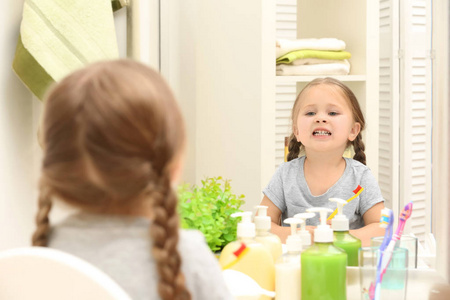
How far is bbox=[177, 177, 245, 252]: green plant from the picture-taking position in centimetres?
100

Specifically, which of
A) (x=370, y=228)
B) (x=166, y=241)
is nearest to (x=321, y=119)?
(x=370, y=228)

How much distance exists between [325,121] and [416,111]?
199mm

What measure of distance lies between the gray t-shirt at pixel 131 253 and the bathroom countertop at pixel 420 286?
15.1 inches

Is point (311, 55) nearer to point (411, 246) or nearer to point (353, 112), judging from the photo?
point (353, 112)

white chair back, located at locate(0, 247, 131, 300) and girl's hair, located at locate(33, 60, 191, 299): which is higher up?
girl's hair, located at locate(33, 60, 191, 299)

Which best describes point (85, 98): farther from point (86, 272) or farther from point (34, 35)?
point (34, 35)

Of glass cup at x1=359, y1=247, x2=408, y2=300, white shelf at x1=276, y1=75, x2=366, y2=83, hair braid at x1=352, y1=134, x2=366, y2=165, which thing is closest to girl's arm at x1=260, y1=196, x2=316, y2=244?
glass cup at x1=359, y1=247, x2=408, y2=300

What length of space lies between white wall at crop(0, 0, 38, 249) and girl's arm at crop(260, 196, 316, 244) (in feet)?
1.50

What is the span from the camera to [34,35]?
42.7 inches

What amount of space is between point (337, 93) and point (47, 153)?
75cm

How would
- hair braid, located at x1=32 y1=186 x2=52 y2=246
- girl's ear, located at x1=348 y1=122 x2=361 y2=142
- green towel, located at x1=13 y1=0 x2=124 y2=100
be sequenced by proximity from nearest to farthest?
hair braid, located at x1=32 y1=186 x2=52 y2=246 < green towel, located at x1=13 y1=0 x2=124 y2=100 < girl's ear, located at x1=348 y1=122 x2=361 y2=142

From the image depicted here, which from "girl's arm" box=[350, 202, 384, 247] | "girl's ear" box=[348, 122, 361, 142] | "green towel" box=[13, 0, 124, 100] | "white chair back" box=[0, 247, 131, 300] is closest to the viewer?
"white chair back" box=[0, 247, 131, 300]

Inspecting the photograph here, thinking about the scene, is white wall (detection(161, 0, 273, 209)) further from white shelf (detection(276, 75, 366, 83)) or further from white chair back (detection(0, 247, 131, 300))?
white chair back (detection(0, 247, 131, 300))

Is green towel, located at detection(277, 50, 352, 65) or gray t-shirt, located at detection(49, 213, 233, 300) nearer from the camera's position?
gray t-shirt, located at detection(49, 213, 233, 300)
